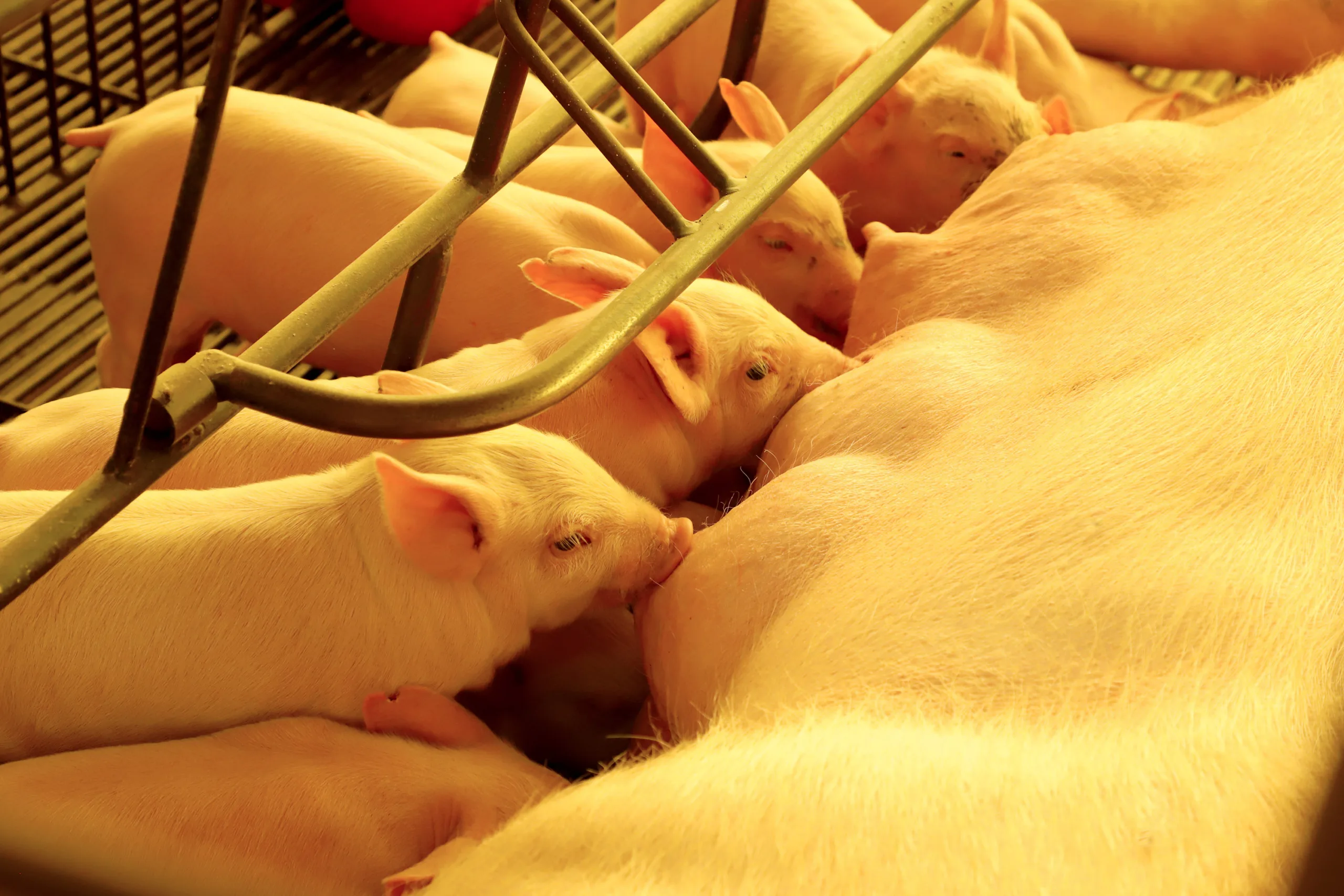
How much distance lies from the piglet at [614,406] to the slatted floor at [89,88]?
1.98 feet

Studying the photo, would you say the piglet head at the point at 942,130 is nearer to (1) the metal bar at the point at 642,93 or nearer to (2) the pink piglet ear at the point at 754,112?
(2) the pink piglet ear at the point at 754,112

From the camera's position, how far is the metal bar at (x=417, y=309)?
1406 mm

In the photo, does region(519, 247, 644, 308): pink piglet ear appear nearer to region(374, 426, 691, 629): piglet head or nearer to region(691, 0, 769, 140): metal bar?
region(374, 426, 691, 629): piglet head

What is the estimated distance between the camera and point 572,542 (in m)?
1.33

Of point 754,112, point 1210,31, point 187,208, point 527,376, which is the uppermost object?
point 187,208

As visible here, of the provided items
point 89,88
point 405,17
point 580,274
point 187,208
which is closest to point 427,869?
point 187,208

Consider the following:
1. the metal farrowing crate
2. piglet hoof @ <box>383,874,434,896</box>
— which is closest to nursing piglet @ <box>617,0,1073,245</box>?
the metal farrowing crate

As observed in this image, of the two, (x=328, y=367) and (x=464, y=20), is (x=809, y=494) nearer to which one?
(x=328, y=367)

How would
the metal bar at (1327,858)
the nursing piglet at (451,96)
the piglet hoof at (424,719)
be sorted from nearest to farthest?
the metal bar at (1327,858) → the piglet hoof at (424,719) → the nursing piglet at (451,96)

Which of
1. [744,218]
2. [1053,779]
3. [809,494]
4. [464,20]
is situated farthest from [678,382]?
[464,20]

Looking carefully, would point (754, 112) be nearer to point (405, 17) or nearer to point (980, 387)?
point (980, 387)

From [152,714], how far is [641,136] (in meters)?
1.49

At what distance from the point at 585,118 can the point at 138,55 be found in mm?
1641

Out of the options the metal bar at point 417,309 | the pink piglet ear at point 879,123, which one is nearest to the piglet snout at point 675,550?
the metal bar at point 417,309
